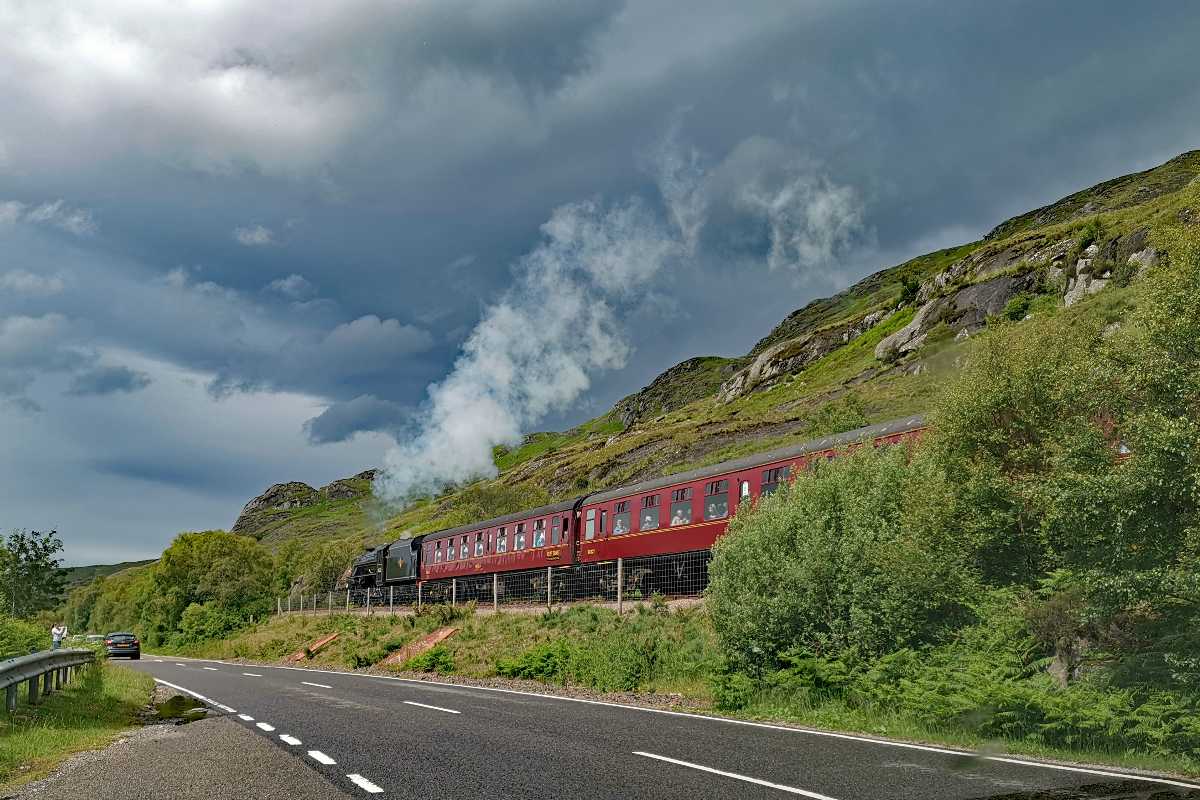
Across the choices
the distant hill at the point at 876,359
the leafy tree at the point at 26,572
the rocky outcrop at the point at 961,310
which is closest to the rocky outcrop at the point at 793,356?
the distant hill at the point at 876,359

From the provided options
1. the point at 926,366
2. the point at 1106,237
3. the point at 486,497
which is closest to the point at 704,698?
the point at 926,366

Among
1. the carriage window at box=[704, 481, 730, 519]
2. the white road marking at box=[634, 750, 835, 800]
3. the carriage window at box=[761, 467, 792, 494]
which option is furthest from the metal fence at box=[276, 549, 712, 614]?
the white road marking at box=[634, 750, 835, 800]

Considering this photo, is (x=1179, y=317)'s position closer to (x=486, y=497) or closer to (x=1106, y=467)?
(x=1106, y=467)

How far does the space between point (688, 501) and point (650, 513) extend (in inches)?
86.6

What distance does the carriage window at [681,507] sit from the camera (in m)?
27.5

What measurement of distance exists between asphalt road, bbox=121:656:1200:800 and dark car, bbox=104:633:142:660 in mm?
33583

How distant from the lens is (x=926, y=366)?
86.8 metres

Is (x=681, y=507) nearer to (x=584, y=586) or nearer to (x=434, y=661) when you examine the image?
(x=584, y=586)

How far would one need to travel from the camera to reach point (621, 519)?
3070 centimetres

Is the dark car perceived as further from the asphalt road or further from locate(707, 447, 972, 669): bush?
locate(707, 447, 972, 669): bush

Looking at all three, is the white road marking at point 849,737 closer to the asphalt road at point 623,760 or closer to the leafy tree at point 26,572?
the asphalt road at point 623,760

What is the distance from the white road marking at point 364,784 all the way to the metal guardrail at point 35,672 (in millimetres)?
7566

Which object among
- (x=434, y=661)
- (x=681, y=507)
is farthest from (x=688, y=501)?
(x=434, y=661)

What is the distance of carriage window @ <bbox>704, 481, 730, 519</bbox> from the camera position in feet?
85.4
